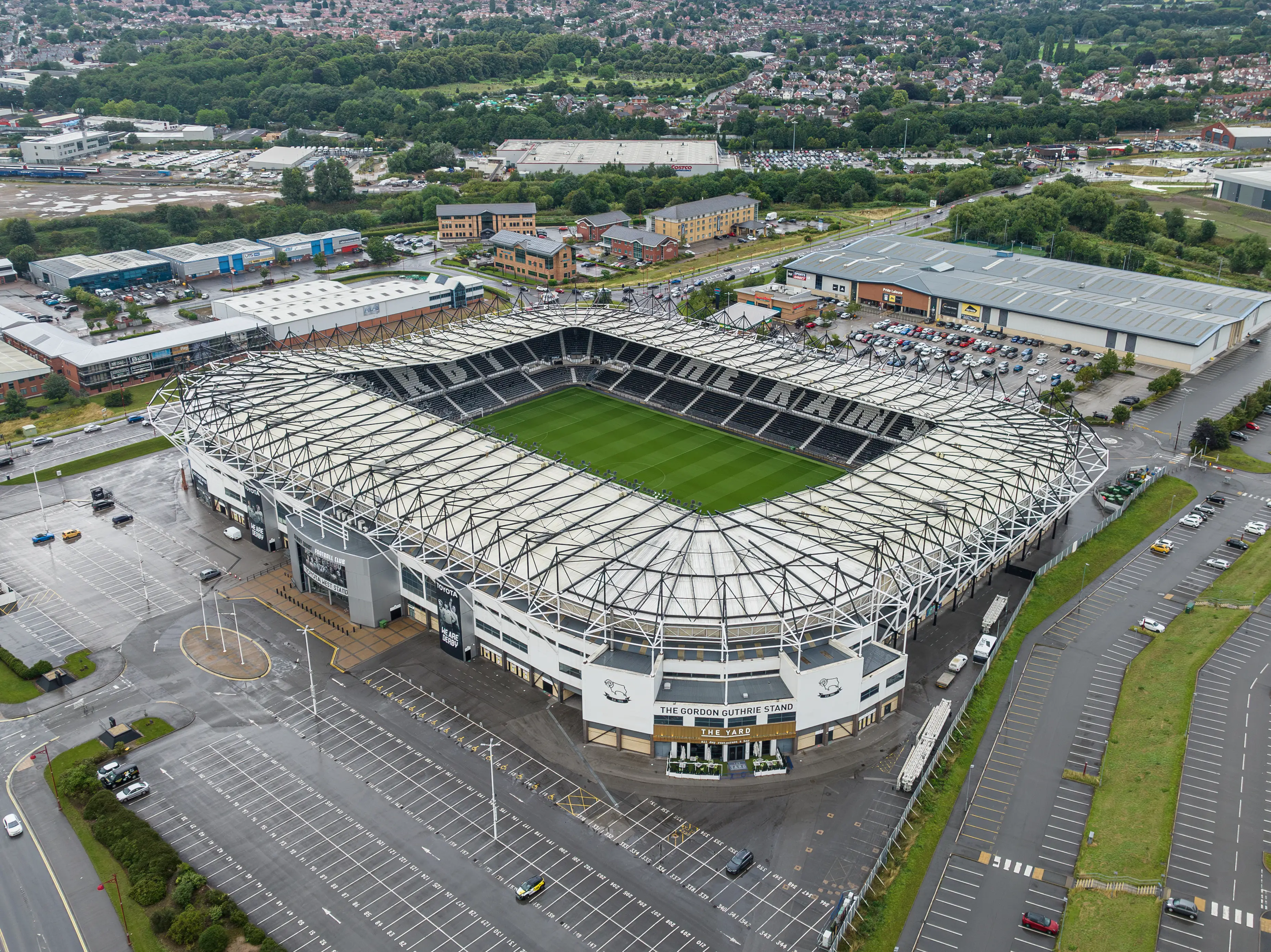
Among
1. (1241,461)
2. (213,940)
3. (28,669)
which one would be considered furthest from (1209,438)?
(28,669)

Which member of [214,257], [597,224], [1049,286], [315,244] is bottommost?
[1049,286]

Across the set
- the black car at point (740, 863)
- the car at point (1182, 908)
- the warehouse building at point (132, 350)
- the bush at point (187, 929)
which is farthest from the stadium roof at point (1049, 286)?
the bush at point (187, 929)

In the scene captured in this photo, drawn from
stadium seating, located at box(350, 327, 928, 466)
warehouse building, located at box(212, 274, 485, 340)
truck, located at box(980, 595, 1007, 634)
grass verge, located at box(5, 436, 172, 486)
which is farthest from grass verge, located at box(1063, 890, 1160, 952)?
warehouse building, located at box(212, 274, 485, 340)

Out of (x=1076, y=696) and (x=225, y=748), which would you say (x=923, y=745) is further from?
(x=225, y=748)

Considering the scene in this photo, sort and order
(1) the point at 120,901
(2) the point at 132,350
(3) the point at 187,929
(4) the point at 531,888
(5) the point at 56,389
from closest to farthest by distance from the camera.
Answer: (3) the point at 187,929, (1) the point at 120,901, (4) the point at 531,888, (5) the point at 56,389, (2) the point at 132,350

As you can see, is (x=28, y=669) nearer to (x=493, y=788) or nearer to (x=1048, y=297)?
(x=493, y=788)

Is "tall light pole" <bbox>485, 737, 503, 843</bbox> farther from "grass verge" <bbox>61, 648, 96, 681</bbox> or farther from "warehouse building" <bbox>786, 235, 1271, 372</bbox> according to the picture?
"warehouse building" <bbox>786, 235, 1271, 372</bbox>
